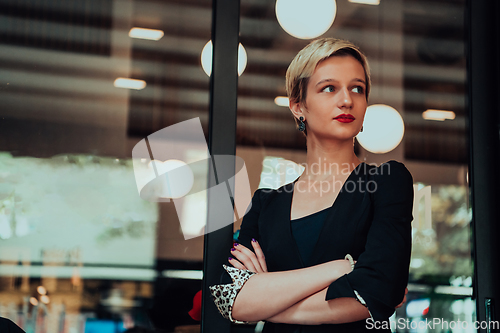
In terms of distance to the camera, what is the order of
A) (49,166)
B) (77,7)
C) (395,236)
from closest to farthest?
1. (395,236)
2. (49,166)
3. (77,7)

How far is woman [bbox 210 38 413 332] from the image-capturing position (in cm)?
161

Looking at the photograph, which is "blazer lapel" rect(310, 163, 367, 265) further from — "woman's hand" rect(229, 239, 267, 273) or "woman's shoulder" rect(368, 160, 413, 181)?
"woman's hand" rect(229, 239, 267, 273)

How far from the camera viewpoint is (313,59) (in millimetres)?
1965

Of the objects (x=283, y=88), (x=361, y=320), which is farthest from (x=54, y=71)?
(x=361, y=320)

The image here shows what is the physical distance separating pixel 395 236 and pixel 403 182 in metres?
0.21

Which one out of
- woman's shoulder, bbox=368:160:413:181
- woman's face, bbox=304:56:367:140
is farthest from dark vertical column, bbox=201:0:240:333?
woman's shoulder, bbox=368:160:413:181

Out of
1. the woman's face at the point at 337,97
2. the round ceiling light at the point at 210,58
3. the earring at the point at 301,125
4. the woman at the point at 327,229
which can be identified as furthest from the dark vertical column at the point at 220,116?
the woman's face at the point at 337,97

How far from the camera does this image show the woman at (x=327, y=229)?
1608 millimetres

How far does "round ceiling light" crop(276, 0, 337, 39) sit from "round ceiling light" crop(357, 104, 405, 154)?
1.48ft

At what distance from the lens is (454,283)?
229cm

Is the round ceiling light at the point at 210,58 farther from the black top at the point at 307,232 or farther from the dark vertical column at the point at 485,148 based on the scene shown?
the dark vertical column at the point at 485,148

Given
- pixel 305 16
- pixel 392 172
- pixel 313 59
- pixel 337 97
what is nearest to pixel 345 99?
pixel 337 97

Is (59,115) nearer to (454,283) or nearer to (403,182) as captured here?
(403,182)

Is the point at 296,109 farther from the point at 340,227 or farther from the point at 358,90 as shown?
the point at 340,227
